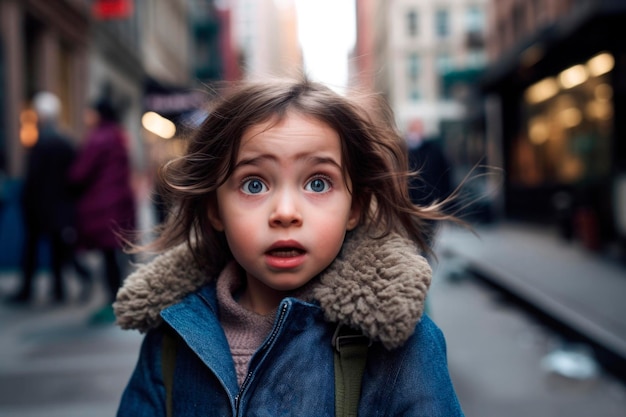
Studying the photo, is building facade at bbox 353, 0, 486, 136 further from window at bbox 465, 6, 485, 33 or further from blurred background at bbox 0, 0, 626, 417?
blurred background at bbox 0, 0, 626, 417

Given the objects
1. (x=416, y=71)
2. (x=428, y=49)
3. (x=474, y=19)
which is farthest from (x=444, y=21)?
(x=416, y=71)

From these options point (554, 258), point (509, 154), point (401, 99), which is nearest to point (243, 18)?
point (401, 99)

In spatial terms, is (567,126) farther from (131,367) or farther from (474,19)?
(474,19)

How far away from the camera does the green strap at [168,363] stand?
4.98 feet

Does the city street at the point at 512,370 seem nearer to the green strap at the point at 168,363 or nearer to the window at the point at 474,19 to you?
the green strap at the point at 168,363

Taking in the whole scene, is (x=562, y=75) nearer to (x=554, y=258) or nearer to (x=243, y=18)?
(x=554, y=258)

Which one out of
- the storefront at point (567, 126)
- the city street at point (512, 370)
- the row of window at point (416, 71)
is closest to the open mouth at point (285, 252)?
the city street at point (512, 370)

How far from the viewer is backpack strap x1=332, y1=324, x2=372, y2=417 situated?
1.35 m

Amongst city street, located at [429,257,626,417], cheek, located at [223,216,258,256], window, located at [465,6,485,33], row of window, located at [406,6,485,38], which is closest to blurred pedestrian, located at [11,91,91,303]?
city street, located at [429,257,626,417]

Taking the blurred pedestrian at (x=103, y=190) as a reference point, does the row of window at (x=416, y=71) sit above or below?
above

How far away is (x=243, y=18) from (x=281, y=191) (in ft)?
Result: 499

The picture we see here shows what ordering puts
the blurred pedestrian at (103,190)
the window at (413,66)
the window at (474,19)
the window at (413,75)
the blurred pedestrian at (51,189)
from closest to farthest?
1. the blurred pedestrian at (103,190)
2. the blurred pedestrian at (51,189)
3. the window at (474,19)
4. the window at (413,75)
5. the window at (413,66)

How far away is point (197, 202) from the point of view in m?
1.70

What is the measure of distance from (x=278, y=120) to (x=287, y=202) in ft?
0.66
